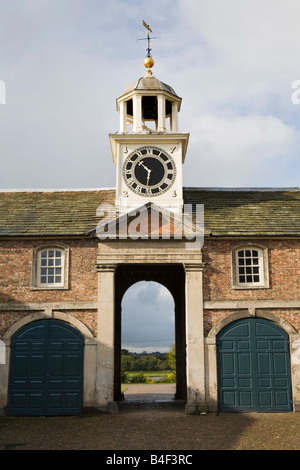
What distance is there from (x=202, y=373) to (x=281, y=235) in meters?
5.90

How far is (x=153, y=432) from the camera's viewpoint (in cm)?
1411

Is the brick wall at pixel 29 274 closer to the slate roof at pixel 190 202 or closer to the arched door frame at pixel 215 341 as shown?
the slate roof at pixel 190 202

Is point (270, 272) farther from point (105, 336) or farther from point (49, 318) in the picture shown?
point (49, 318)

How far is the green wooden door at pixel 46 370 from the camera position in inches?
696

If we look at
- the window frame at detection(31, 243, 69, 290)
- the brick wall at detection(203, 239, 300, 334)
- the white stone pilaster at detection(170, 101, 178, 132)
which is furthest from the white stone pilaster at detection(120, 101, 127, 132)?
the brick wall at detection(203, 239, 300, 334)

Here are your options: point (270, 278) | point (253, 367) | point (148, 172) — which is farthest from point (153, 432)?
point (148, 172)

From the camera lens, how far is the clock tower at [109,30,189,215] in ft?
67.9

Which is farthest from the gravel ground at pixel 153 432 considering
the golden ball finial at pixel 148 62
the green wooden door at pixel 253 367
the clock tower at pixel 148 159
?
the golden ball finial at pixel 148 62

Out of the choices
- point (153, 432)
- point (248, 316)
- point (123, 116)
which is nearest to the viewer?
point (153, 432)

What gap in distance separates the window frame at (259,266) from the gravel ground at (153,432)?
14.9ft

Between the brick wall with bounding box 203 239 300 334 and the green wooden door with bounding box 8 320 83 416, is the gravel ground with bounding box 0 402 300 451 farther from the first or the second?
the brick wall with bounding box 203 239 300 334

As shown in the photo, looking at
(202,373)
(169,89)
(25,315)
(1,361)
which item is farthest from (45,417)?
(169,89)

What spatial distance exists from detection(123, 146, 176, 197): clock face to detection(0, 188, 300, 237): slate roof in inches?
50.0

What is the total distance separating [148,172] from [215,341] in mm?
7451
